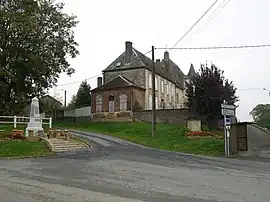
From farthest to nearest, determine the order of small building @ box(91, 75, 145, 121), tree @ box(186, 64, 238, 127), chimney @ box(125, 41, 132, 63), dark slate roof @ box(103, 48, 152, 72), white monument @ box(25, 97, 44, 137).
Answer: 1. chimney @ box(125, 41, 132, 63)
2. dark slate roof @ box(103, 48, 152, 72)
3. small building @ box(91, 75, 145, 121)
4. tree @ box(186, 64, 238, 127)
5. white monument @ box(25, 97, 44, 137)

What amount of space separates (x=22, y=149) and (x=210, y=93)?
21800 millimetres

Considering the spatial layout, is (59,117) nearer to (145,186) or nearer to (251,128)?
(251,128)

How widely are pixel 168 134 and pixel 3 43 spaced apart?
68.9ft

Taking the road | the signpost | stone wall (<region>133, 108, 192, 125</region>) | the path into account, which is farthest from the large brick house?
the road

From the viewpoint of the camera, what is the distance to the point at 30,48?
4312cm

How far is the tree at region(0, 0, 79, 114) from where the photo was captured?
40.2 m

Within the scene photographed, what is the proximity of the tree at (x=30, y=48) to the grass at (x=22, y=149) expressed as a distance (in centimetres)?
1831

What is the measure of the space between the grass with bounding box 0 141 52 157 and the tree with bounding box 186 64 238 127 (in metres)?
19.4

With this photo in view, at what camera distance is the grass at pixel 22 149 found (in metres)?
21.4

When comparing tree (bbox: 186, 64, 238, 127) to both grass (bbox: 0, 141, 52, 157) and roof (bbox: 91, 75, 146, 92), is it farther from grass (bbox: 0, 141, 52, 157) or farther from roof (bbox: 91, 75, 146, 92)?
grass (bbox: 0, 141, 52, 157)

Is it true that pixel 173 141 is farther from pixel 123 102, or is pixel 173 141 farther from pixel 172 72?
pixel 172 72

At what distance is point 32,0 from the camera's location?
41406mm

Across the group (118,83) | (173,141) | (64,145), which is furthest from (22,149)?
(118,83)

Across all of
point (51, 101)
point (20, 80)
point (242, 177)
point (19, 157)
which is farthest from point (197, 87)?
point (51, 101)
